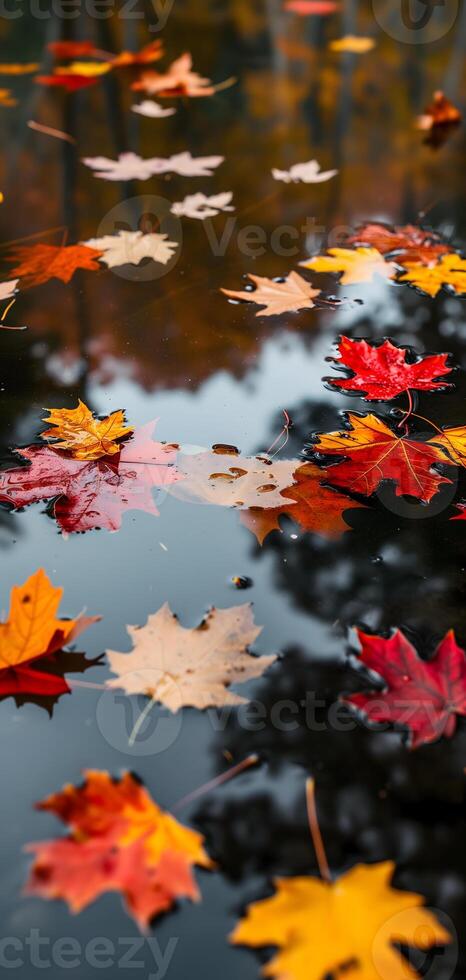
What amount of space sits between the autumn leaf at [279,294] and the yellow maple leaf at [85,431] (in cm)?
48

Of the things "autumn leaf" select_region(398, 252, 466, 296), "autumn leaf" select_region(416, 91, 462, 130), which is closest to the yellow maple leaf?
"autumn leaf" select_region(398, 252, 466, 296)

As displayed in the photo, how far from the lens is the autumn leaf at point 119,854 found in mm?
A: 717

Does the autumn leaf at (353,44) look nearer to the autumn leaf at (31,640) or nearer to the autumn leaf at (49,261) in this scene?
the autumn leaf at (49,261)

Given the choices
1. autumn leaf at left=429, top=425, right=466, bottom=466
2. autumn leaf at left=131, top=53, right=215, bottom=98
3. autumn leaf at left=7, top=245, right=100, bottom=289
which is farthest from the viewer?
autumn leaf at left=131, top=53, right=215, bottom=98

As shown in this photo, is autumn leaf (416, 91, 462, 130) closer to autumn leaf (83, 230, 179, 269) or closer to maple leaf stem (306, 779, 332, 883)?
autumn leaf (83, 230, 179, 269)

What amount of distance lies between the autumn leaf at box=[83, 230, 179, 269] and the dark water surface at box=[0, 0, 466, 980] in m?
0.05

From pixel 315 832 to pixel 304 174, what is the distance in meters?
1.91

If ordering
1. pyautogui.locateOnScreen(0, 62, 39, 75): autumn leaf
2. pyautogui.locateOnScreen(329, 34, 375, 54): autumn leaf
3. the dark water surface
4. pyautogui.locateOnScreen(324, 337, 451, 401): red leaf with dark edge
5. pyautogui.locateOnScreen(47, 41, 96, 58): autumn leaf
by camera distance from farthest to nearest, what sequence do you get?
pyautogui.locateOnScreen(329, 34, 375, 54): autumn leaf
pyautogui.locateOnScreen(47, 41, 96, 58): autumn leaf
pyautogui.locateOnScreen(0, 62, 39, 75): autumn leaf
pyautogui.locateOnScreen(324, 337, 451, 401): red leaf with dark edge
the dark water surface

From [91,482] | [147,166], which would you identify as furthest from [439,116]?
[91,482]

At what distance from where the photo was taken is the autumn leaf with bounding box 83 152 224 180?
2201mm

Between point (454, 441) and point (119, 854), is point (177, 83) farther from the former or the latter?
point (119, 854)

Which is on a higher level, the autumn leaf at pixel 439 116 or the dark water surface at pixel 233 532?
the autumn leaf at pixel 439 116

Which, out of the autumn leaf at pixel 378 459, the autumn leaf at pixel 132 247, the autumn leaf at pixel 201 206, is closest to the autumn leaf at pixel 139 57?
the autumn leaf at pixel 201 206

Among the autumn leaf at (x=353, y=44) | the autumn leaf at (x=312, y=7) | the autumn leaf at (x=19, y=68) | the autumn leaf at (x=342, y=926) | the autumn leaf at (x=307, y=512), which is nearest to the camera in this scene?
the autumn leaf at (x=342, y=926)
